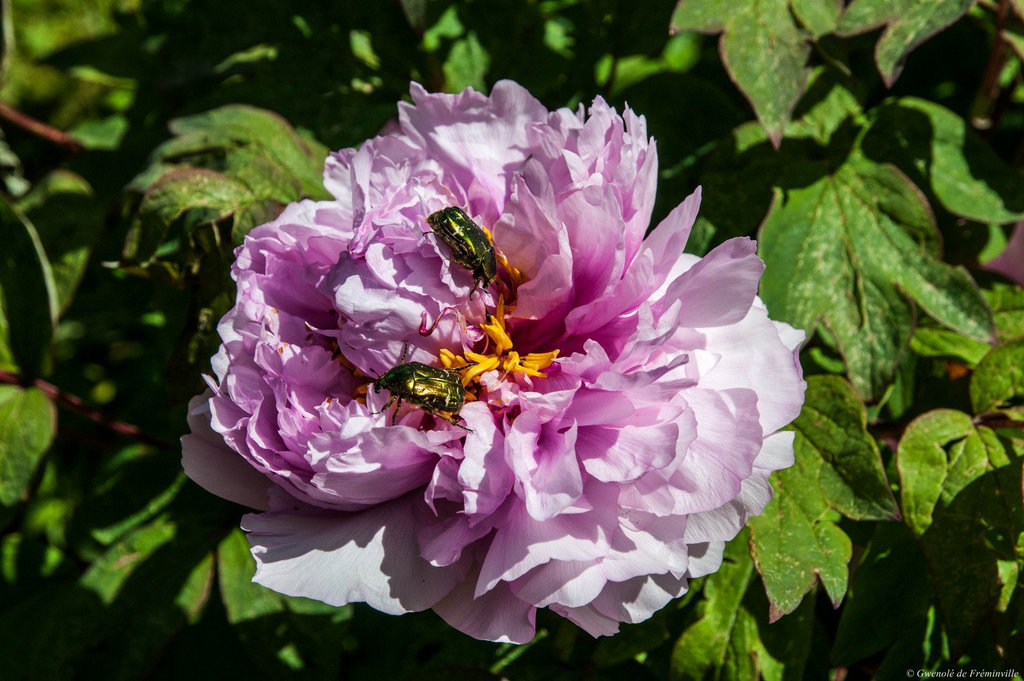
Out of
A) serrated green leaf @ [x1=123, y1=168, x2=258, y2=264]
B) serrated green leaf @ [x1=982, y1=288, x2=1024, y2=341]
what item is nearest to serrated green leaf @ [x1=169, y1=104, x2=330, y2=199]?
serrated green leaf @ [x1=123, y1=168, x2=258, y2=264]

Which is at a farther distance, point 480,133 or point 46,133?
point 46,133

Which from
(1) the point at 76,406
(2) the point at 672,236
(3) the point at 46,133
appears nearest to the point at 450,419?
(2) the point at 672,236

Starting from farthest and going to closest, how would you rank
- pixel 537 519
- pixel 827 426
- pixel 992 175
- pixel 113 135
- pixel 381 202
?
pixel 113 135 < pixel 992 175 < pixel 827 426 < pixel 381 202 < pixel 537 519

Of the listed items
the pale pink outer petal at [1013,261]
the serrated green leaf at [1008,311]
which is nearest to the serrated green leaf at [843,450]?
the serrated green leaf at [1008,311]

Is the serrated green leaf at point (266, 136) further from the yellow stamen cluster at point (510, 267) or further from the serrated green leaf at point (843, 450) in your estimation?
the serrated green leaf at point (843, 450)

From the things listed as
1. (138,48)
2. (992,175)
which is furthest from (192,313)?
(992,175)

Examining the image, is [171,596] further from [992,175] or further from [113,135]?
[992,175]

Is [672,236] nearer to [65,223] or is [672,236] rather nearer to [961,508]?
[961,508]
